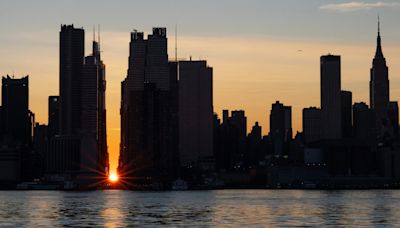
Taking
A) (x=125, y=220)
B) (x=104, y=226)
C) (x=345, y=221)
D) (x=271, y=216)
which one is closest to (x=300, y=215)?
(x=271, y=216)

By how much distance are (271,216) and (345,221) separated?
21.3 metres

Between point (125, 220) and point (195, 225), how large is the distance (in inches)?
862

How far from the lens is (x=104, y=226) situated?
152 metres

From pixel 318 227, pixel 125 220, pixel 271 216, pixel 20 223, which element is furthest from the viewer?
pixel 271 216

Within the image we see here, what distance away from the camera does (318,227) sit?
14638 cm

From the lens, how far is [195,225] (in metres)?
152

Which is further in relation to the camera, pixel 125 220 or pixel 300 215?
pixel 300 215

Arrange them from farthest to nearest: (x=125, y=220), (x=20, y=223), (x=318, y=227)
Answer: (x=125, y=220), (x=20, y=223), (x=318, y=227)

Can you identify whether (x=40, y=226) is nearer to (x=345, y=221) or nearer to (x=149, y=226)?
(x=149, y=226)

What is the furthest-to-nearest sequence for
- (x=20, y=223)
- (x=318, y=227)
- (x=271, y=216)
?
(x=271, y=216) < (x=20, y=223) < (x=318, y=227)

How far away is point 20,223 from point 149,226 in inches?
910

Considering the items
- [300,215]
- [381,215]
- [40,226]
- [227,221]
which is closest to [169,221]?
[227,221]

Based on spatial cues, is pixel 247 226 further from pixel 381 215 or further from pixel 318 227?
pixel 381 215

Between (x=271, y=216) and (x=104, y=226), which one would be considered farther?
(x=271, y=216)
